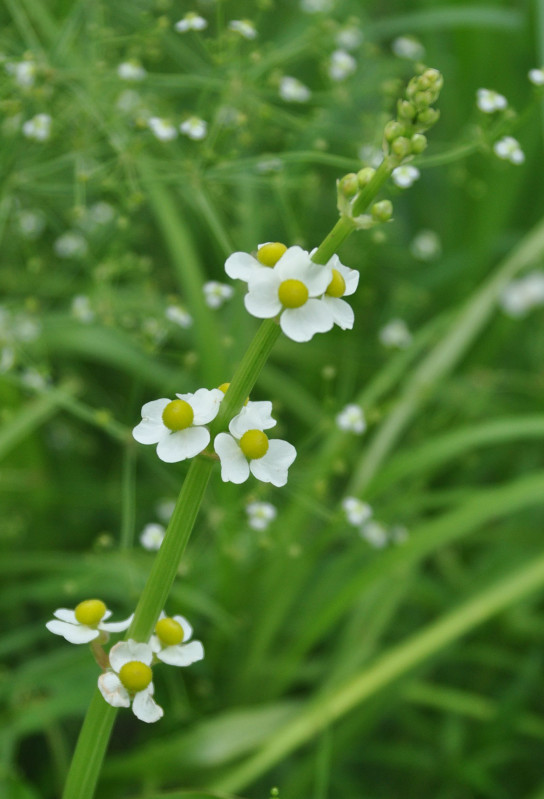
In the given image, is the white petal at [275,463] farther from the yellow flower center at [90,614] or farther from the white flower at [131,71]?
the white flower at [131,71]

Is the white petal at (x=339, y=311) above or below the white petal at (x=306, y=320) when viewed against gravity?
above

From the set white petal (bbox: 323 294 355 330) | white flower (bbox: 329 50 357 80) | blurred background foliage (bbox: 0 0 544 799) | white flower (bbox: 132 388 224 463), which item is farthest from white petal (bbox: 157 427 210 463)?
white flower (bbox: 329 50 357 80)

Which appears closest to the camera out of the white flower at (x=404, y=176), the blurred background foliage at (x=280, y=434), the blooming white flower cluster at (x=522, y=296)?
the white flower at (x=404, y=176)

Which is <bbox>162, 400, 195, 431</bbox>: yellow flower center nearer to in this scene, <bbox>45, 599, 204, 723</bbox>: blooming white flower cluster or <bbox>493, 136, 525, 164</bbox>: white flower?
<bbox>45, 599, 204, 723</bbox>: blooming white flower cluster

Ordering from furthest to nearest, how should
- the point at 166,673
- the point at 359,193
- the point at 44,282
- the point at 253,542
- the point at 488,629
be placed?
the point at 44,282
the point at 488,629
the point at 253,542
the point at 166,673
the point at 359,193

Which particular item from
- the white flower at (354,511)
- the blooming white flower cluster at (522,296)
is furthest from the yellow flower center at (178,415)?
the blooming white flower cluster at (522,296)

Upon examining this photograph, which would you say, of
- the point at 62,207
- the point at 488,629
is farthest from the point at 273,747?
the point at 62,207

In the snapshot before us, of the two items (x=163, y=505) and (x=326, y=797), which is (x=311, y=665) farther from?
(x=163, y=505)
